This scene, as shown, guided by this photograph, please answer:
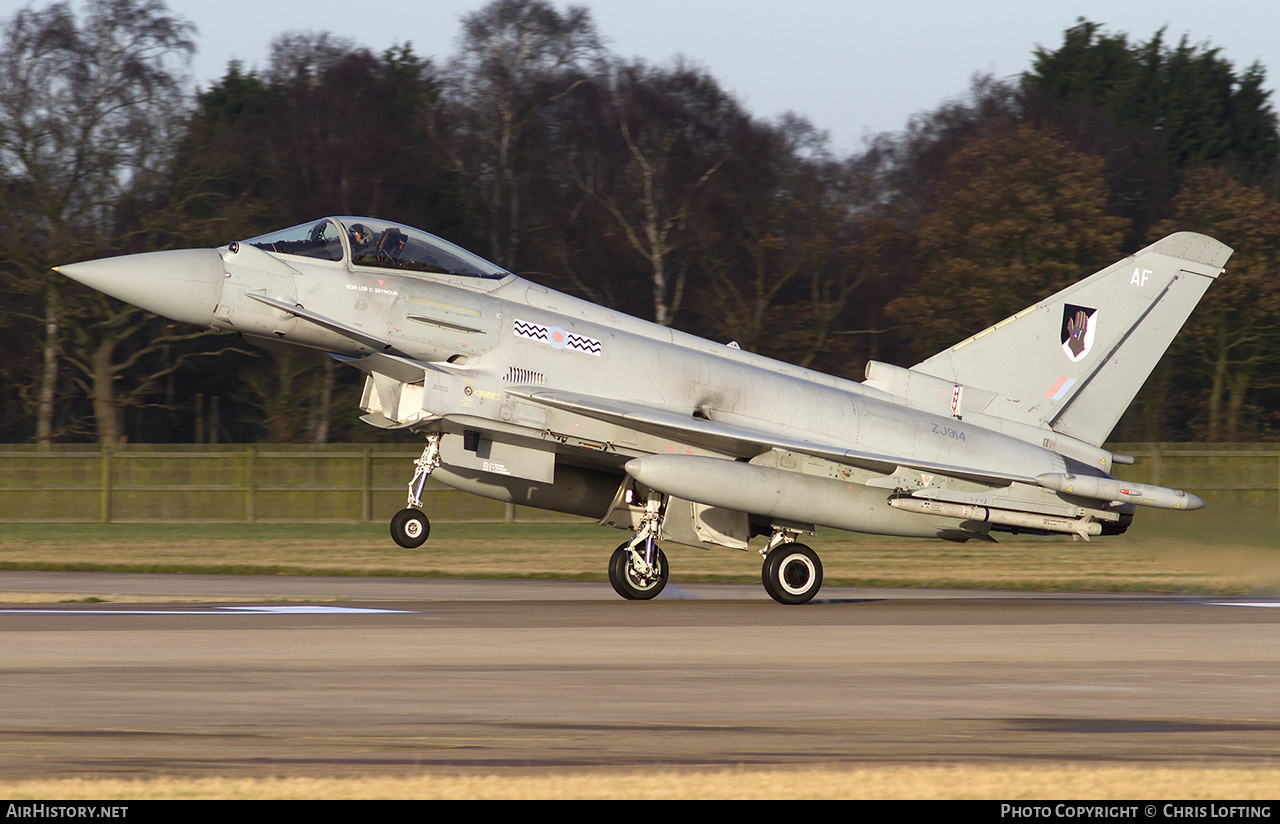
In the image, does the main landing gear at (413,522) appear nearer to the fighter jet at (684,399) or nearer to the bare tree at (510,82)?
the fighter jet at (684,399)

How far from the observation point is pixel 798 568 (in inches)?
685

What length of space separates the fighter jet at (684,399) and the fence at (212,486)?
17.1m

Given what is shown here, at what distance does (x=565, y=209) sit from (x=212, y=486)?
17016 millimetres

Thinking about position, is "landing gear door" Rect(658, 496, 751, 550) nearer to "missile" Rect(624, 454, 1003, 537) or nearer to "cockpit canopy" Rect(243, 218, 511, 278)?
"missile" Rect(624, 454, 1003, 537)

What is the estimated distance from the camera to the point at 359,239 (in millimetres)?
16344

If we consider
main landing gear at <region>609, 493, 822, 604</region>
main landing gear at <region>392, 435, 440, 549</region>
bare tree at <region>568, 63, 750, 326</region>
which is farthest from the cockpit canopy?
bare tree at <region>568, 63, 750, 326</region>

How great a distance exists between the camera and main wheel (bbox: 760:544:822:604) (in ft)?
56.8

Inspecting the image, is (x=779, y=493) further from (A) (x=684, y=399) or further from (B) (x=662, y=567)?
(B) (x=662, y=567)

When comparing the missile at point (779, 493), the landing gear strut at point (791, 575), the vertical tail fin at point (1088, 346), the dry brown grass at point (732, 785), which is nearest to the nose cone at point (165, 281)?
the missile at point (779, 493)

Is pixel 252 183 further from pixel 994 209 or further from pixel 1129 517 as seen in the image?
pixel 1129 517

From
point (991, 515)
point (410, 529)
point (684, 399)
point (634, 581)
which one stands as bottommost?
point (634, 581)

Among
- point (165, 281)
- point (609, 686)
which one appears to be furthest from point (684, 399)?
point (609, 686)

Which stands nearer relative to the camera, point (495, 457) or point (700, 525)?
point (495, 457)
